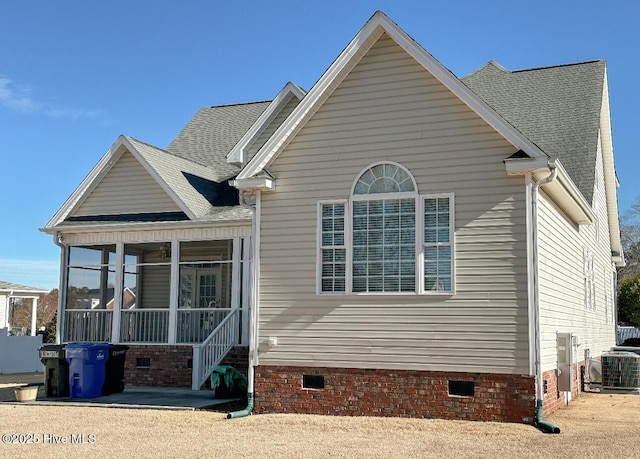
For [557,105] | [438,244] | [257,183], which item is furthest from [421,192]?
[557,105]

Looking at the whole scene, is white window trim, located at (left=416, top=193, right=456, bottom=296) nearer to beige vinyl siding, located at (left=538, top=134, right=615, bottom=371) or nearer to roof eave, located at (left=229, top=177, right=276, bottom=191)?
beige vinyl siding, located at (left=538, top=134, right=615, bottom=371)

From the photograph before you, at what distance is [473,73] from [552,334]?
1047 cm

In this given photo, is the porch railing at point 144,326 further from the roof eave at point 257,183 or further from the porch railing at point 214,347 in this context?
the roof eave at point 257,183

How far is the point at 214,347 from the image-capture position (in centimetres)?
1727

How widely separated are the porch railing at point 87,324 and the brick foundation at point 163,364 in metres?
1.28

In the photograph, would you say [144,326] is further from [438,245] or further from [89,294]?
[438,245]

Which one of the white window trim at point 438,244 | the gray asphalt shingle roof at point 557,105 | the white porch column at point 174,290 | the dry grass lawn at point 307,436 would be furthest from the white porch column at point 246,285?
the gray asphalt shingle roof at point 557,105

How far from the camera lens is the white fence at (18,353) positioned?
26703 millimetres

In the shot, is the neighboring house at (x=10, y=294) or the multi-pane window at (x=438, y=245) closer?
the multi-pane window at (x=438, y=245)

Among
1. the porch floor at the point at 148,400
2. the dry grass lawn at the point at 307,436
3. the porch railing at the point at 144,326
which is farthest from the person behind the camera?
the porch railing at the point at 144,326

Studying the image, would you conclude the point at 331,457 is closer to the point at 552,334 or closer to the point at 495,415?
the point at 495,415

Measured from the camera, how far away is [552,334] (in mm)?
13594

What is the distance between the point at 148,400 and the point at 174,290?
3.76 m

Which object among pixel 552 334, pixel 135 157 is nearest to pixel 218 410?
pixel 552 334
